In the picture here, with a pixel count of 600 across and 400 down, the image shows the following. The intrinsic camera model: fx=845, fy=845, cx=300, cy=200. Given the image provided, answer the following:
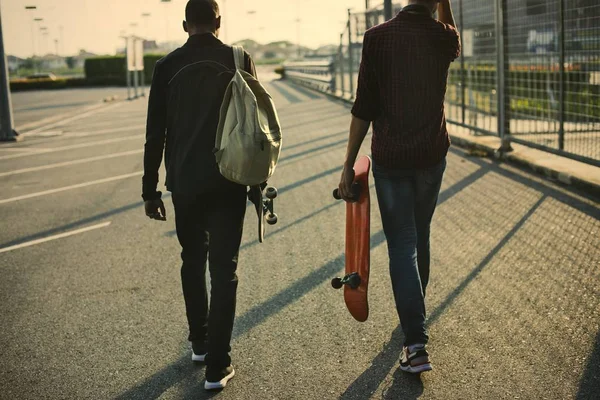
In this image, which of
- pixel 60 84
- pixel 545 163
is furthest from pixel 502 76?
pixel 60 84

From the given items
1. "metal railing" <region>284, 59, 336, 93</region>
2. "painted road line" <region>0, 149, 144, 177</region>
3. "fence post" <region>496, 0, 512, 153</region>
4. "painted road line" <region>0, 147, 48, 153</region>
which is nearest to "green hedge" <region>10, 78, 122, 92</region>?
"metal railing" <region>284, 59, 336, 93</region>

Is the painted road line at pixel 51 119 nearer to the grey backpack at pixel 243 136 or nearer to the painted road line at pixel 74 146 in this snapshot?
the painted road line at pixel 74 146

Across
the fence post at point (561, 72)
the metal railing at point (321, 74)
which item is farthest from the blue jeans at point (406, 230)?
the metal railing at point (321, 74)

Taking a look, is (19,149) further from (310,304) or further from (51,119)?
(310,304)

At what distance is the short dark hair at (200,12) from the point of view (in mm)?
3895

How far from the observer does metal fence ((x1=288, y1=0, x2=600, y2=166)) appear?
873 centimetres

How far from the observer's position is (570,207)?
299 inches

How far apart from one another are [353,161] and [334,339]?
1063 mm

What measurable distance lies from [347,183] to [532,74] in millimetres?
7048

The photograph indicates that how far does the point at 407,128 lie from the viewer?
3.87 m

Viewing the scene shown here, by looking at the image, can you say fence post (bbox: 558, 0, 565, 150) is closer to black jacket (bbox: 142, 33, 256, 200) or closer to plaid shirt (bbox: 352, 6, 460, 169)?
plaid shirt (bbox: 352, 6, 460, 169)

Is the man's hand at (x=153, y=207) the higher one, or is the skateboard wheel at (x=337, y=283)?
the man's hand at (x=153, y=207)

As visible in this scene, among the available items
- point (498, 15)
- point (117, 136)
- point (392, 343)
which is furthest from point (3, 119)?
point (392, 343)

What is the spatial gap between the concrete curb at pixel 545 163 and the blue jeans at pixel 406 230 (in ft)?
14.8
